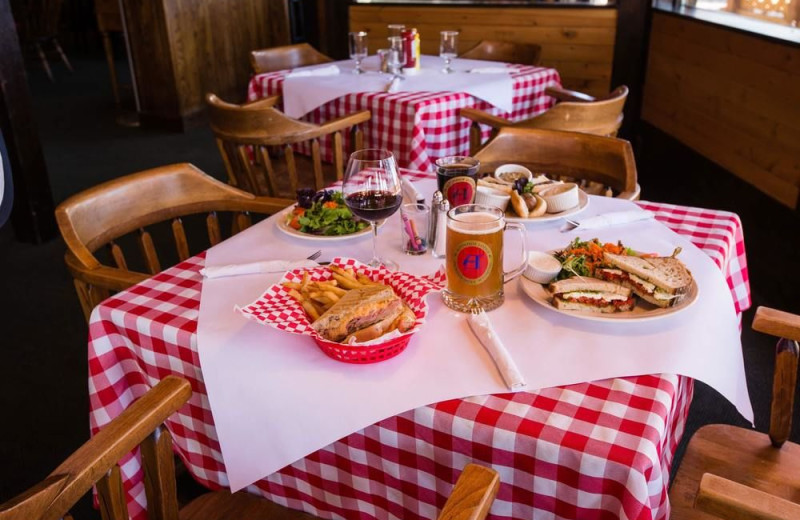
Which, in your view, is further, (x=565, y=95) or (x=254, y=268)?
(x=565, y=95)

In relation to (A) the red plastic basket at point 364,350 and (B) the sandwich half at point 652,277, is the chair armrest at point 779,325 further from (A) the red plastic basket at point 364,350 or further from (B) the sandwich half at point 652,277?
(A) the red plastic basket at point 364,350

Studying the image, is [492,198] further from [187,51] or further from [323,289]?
[187,51]

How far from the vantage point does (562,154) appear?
6.57ft

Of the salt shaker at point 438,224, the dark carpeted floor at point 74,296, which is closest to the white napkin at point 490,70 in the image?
the dark carpeted floor at point 74,296

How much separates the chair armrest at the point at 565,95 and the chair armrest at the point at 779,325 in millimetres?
1895

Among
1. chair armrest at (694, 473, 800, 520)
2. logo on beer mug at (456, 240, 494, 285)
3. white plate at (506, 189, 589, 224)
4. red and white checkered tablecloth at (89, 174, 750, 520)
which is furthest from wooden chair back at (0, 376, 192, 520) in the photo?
white plate at (506, 189, 589, 224)

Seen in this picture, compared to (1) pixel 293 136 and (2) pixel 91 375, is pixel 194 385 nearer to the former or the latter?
(2) pixel 91 375

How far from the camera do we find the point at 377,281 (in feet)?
3.68

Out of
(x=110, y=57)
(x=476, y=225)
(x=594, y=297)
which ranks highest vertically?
(x=476, y=225)

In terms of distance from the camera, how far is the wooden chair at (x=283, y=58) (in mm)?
3463

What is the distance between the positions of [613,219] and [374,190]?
0.51 meters

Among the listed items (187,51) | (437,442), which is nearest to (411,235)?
(437,442)

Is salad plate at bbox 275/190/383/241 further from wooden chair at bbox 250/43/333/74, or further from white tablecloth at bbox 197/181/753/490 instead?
wooden chair at bbox 250/43/333/74

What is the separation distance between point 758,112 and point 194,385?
2.92 m
